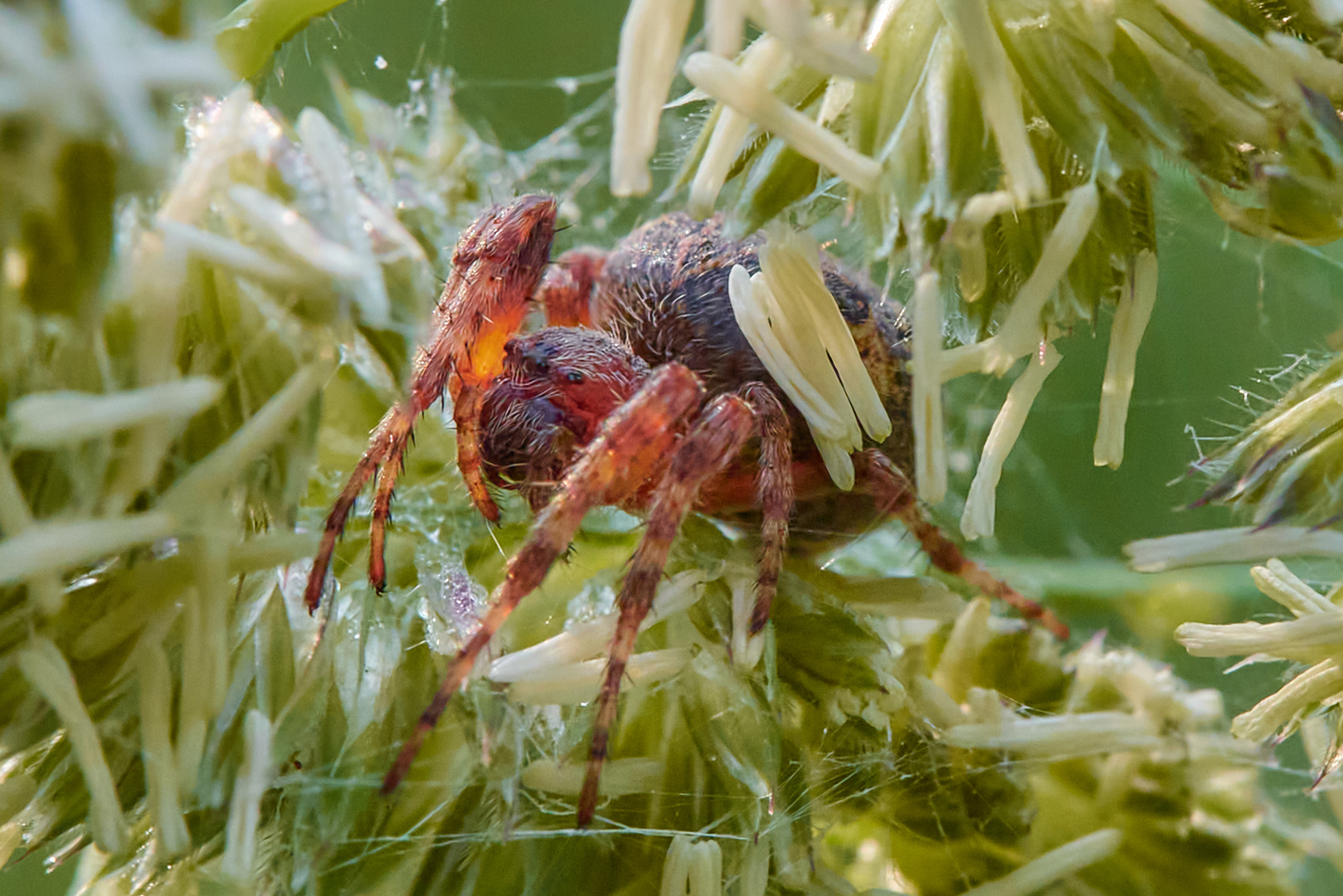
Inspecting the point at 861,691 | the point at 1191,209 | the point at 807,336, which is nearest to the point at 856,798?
the point at 861,691


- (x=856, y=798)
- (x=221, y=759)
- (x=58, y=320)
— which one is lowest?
(x=856, y=798)

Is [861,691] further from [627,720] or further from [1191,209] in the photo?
[1191,209]

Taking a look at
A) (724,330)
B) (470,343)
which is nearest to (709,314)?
(724,330)

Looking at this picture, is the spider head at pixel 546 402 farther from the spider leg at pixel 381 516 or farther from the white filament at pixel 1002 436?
the white filament at pixel 1002 436

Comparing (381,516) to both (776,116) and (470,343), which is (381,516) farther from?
(776,116)

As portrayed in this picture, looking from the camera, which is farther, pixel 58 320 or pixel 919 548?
pixel 919 548

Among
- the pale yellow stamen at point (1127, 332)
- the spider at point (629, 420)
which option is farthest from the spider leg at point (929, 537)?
the pale yellow stamen at point (1127, 332)
